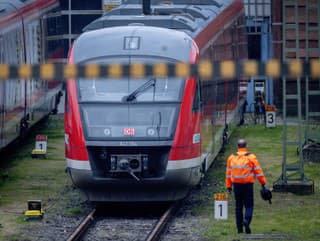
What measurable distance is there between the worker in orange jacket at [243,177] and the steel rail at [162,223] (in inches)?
42.2

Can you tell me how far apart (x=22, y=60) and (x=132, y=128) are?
6.74 m

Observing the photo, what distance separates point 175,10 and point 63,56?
9.54 meters

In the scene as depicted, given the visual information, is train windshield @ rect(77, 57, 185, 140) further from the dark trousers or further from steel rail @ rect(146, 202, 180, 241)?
the dark trousers

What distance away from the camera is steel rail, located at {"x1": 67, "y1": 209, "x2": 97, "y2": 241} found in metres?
15.6

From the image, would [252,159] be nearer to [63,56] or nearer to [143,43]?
[143,43]

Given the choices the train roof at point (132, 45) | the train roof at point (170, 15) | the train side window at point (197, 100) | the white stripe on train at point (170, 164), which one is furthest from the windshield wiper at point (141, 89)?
the train roof at point (170, 15)

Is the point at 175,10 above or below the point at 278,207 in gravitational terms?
above

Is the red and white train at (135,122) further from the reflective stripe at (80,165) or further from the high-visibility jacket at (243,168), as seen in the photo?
the high-visibility jacket at (243,168)

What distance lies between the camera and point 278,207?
59.2 ft

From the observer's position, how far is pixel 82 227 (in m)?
16.2

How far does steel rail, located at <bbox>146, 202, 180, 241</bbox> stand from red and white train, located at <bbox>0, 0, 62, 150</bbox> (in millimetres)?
4005

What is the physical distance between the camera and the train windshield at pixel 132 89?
1708cm

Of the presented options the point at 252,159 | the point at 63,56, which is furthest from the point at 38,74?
the point at 63,56

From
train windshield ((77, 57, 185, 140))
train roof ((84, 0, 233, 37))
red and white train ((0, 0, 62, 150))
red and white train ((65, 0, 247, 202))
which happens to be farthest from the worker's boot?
red and white train ((0, 0, 62, 150))
